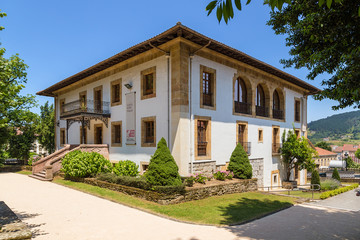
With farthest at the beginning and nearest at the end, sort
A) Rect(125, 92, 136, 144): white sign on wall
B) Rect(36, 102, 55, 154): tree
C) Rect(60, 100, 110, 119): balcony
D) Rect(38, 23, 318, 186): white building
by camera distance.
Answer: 1. Rect(36, 102, 55, 154): tree
2. Rect(60, 100, 110, 119): balcony
3. Rect(125, 92, 136, 144): white sign on wall
4. Rect(38, 23, 318, 186): white building

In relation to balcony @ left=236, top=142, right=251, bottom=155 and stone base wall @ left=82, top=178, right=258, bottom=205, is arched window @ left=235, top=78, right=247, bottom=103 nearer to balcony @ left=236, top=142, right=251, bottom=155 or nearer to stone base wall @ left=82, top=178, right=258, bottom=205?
balcony @ left=236, top=142, right=251, bottom=155

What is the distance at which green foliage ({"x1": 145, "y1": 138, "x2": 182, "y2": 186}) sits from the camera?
452 inches

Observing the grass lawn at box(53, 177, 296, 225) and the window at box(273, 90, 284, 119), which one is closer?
the grass lawn at box(53, 177, 296, 225)

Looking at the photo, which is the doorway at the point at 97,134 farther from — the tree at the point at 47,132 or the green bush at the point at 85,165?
the tree at the point at 47,132

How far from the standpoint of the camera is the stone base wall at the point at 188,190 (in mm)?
11112

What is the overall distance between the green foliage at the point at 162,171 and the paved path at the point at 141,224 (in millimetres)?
1886

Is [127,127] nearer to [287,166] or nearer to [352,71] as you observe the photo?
[352,71]

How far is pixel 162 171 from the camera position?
37.9 ft

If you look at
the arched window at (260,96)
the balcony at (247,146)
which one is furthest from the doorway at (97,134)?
the arched window at (260,96)

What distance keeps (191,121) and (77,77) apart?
1326 cm

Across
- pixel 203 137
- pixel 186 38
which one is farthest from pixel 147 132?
pixel 186 38

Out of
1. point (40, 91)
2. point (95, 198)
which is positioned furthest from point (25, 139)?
point (95, 198)

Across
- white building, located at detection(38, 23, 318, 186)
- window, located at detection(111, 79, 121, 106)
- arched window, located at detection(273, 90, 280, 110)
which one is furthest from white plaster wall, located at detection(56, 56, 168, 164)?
arched window, located at detection(273, 90, 280, 110)

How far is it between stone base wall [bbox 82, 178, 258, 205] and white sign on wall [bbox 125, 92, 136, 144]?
12.0 ft
